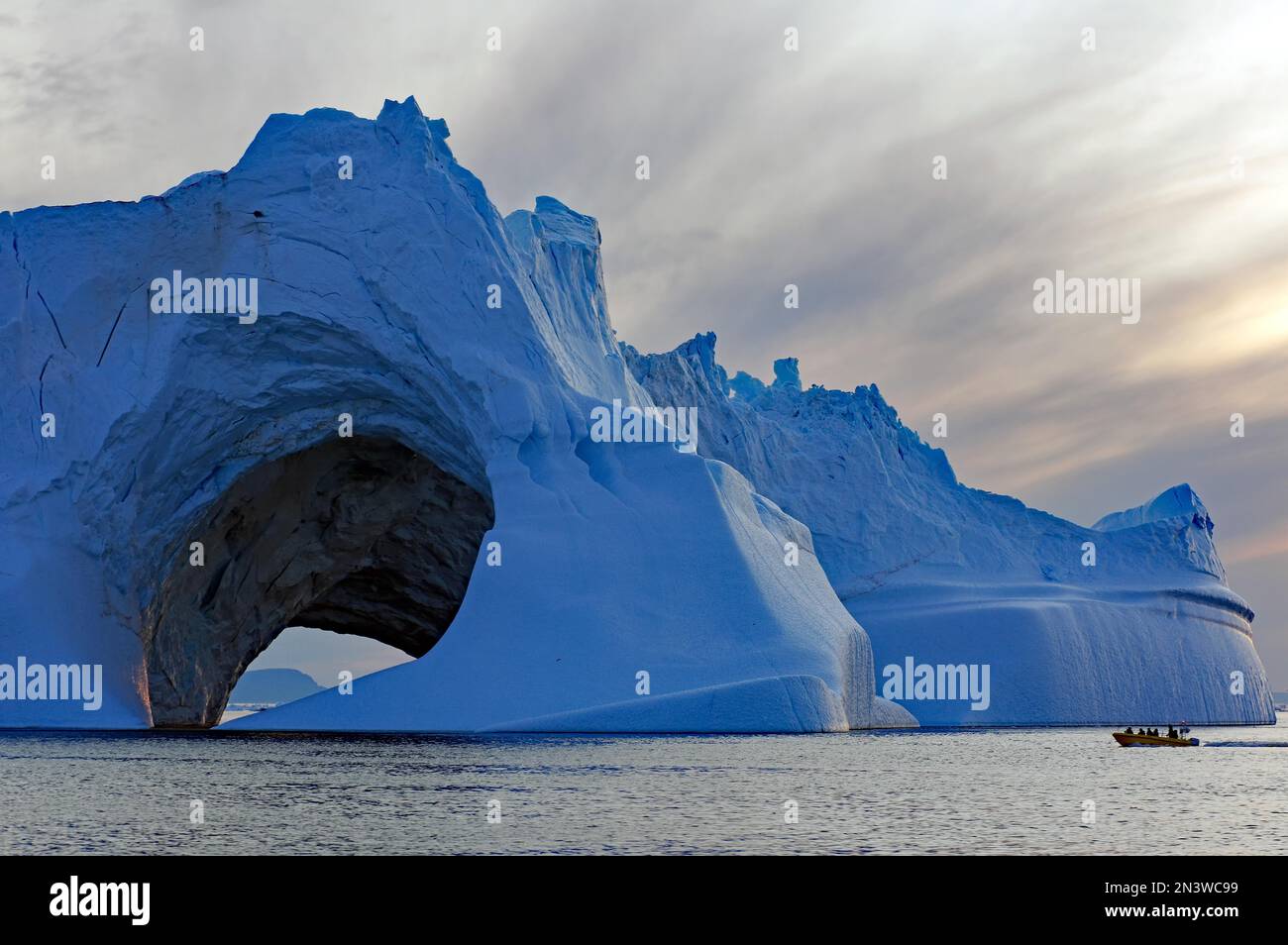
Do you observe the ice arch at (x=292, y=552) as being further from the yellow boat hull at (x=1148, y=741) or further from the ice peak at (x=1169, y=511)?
the ice peak at (x=1169, y=511)

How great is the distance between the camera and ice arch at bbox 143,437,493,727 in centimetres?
2622

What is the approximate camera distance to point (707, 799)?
11688mm

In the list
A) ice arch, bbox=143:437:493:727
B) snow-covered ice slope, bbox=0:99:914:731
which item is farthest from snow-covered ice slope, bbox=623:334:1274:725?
snow-covered ice slope, bbox=0:99:914:731

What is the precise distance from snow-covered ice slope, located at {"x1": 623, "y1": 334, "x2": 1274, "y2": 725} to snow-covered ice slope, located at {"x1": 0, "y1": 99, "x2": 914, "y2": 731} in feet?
35.7

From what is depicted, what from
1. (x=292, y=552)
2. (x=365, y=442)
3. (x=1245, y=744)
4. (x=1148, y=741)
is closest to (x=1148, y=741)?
(x=1148, y=741)

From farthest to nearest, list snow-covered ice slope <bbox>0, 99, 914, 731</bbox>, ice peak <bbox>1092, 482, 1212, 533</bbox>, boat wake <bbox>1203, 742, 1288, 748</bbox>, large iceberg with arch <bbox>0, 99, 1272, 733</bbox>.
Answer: ice peak <bbox>1092, 482, 1212, 533</bbox> → boat wake <bbox>1203, 742, 1288, 748</bbox> → snow-covered ice slope <bbox>0, 99, 914, 731</bbox> → large iceberg with arch <bbox>0, 99, 1272, 733</bbox>

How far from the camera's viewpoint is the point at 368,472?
27750 mm

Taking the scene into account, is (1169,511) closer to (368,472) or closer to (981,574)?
(981,574)

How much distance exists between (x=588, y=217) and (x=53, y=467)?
41.0 ft

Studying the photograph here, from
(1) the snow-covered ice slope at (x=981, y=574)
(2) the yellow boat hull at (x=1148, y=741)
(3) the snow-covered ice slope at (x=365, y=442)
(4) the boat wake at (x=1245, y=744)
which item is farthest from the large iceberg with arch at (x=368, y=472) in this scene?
(1) the snow-covered ice slope at (x=981, y=574)

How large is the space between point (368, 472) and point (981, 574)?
20.0 meters

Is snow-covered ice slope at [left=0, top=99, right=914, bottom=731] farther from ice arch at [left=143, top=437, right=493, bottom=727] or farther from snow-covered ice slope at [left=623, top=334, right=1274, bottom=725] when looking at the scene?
snow-covered ice slope at [left=623, top=334, right=1274, bottom=725]

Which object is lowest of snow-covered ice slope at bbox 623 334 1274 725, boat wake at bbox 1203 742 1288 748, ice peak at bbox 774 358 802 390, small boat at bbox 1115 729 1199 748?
boat wake at bbox 1203 742 1288 748

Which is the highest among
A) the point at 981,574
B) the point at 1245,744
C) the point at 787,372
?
the point at 787,372
